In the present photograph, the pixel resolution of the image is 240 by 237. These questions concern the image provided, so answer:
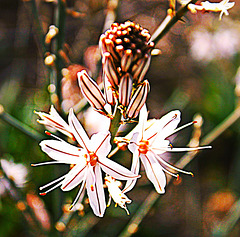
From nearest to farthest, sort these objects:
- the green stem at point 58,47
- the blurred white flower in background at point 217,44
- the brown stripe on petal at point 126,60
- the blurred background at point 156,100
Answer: the brown stripe on petal at point 126,60, the green stem at point 58,47, the blurred background at point 156,100, the blurred white flower in background at point 217,44

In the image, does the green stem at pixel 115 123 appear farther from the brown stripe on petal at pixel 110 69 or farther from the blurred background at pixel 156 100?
the blurred background at pixel 156 100

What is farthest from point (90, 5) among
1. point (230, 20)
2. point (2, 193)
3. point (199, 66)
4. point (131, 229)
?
point (131, 229)

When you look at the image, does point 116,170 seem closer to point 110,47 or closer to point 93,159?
point 93,159

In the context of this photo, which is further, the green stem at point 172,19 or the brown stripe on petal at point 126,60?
the green stem at point 172,19

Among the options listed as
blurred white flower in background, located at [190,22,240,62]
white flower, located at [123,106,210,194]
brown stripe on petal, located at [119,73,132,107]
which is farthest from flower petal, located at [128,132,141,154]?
blurred white flower in background, located at [190,22,240,62]

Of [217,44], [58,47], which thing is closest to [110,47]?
[58,47]

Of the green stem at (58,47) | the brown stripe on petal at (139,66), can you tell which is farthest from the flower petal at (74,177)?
the green stem at (58,47)

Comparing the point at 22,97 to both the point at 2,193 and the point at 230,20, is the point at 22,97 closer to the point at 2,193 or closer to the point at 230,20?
the point at 2,193

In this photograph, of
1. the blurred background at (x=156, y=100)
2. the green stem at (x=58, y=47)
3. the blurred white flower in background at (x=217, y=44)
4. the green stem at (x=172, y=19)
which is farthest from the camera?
the blurred white flower in background at (x=217, y=44)
